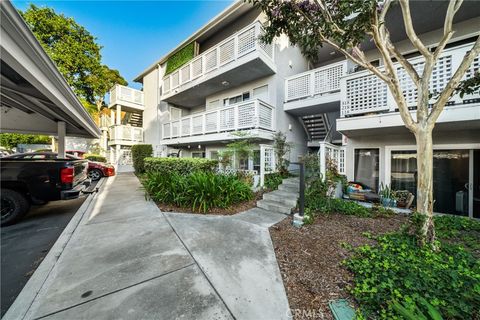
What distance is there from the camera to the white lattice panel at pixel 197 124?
9975 millimetres

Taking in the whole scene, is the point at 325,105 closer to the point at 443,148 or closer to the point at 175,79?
the point at 443,148

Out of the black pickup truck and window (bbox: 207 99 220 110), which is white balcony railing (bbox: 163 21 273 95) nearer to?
window (bbox: 207 99 220 110)

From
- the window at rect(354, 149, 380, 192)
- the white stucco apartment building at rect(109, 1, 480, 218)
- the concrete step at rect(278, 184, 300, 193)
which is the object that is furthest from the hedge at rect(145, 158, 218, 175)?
the window at rect(354, 149, 380, 192)

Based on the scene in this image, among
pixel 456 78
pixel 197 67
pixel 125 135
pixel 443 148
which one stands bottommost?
pixel 443 148

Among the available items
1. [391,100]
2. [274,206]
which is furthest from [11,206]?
[391,100]

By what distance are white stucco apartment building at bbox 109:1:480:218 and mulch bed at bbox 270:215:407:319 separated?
2.15 meters

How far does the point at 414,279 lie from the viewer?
217 cm

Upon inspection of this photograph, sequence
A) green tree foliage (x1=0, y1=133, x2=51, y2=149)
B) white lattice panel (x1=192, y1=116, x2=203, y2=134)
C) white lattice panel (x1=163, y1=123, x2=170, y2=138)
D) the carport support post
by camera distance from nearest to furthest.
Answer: the carport support post < white lattice panel (x1=192, y1=116, x2=203, y2=134) < white lattice panel (x1=163, y1=123, x2=170, y2=138) < green tree foliage (x1=0, y1=133, x2=51, y2=149)

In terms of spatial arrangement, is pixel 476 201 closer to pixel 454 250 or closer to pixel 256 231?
pixel 454 250

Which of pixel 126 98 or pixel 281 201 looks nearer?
pixel 281 201

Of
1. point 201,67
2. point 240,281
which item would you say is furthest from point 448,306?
point 201,67

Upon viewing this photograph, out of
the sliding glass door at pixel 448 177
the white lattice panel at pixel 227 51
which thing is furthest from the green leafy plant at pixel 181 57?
the sliding glass door at pixel 448 177

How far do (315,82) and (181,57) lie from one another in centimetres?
938

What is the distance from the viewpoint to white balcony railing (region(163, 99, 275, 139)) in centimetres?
761
